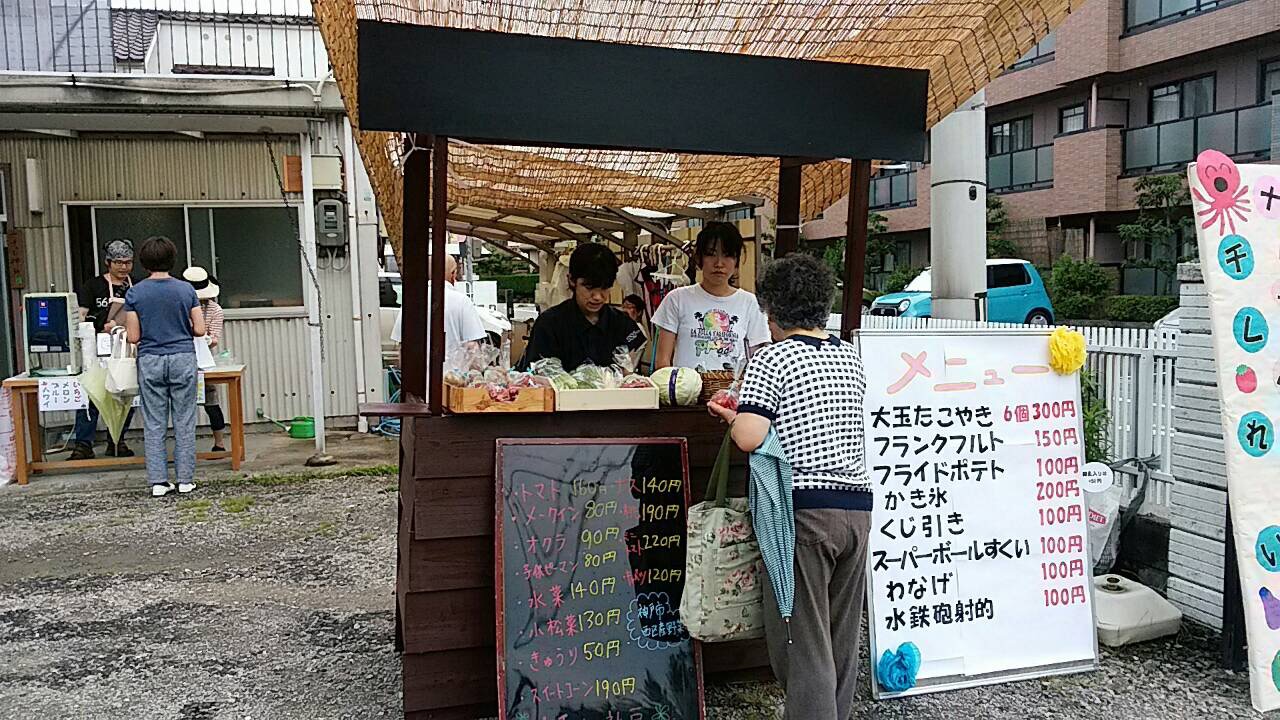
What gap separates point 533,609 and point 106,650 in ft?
7.41

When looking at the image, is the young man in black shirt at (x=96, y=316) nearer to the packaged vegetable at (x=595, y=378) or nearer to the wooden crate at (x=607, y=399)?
the packaged vegetable at (x=595, y=378)

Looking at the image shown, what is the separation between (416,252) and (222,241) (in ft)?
21.0

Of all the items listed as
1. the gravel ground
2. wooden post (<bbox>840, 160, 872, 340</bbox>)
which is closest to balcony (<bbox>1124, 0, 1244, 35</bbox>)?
wooden post (<bbox>840, 160, 872, 340</bbox>)

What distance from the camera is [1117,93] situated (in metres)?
23.0

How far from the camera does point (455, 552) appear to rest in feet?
11.1

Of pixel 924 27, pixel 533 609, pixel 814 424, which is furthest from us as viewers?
pixel 924 27

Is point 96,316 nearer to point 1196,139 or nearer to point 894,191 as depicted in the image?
point 1196,139

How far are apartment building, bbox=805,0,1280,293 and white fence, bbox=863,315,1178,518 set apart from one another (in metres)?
16.1

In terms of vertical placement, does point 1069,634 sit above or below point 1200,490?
below

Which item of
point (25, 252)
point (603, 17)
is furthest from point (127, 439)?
point (603, 17)

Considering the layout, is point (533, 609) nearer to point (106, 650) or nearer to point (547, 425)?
point (547, 425)

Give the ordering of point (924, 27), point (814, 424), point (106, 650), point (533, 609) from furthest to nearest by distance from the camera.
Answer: point (106, 650) < point (924, 27) < point (533, 609) < point (814, 424)

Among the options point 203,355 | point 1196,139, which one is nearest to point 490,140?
point 203,355

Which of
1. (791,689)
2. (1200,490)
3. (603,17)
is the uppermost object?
(603,17)
